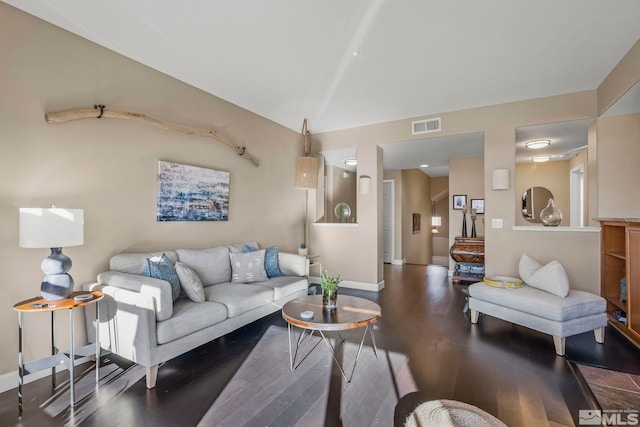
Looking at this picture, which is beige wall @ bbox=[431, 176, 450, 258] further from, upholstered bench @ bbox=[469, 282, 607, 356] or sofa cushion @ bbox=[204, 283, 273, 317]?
sofa cushion @ bbox=[204, 283, 273, 317]

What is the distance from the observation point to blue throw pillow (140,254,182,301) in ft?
8.48

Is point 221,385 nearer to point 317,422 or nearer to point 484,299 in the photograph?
point 317,422

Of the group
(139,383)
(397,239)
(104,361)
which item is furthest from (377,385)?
(397,239)

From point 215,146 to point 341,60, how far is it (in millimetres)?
1833

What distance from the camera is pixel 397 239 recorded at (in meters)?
7.82

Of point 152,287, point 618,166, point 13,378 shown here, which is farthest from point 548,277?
point 13,378

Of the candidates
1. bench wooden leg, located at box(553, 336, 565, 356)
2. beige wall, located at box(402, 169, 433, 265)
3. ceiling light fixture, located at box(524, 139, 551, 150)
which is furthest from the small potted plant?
beige wall, located at box(402, 169, 433, 265)

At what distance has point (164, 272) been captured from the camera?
8.66ft

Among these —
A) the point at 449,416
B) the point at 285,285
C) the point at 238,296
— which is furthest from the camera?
the point at 285,285

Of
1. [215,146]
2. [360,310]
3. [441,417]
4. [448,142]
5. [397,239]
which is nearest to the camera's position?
[441,417]

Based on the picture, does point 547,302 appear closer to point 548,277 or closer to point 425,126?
point 548,277

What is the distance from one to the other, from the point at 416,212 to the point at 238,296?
6861 mm

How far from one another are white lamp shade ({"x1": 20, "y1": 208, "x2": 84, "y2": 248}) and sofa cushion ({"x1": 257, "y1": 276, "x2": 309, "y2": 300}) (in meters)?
1.82

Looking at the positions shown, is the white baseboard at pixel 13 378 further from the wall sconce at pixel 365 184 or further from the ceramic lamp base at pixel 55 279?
the wall sconce at pixel 365 184
